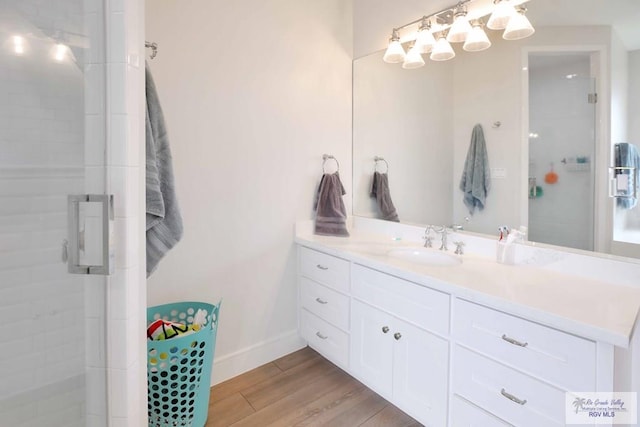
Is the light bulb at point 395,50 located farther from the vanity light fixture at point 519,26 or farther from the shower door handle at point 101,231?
the shower door handle at point 101,231

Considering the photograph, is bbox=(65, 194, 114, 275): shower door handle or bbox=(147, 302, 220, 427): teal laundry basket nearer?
bbox=(65, 194, 114, 275): shower door handle

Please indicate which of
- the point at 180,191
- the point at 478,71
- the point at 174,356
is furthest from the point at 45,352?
the point at 478,71

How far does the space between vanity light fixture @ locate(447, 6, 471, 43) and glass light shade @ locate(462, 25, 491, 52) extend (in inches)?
1.7

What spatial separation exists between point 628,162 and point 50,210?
215cm

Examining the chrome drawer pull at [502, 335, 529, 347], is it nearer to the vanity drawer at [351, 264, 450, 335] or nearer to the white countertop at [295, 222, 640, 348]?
the white countertop at [295, 222, 640, 348]

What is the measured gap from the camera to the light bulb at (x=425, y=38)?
80.3 inches

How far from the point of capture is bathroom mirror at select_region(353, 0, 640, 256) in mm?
1392

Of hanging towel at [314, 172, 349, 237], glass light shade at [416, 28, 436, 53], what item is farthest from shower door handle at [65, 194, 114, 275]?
glass light shade at [416, 28, 436, 53]

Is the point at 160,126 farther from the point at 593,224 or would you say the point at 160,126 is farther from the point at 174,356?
the point at 593,224

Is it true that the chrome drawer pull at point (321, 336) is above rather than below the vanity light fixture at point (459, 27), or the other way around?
below

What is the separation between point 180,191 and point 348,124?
132 cm

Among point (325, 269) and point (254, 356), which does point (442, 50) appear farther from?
point (254, 356)

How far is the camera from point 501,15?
167cm

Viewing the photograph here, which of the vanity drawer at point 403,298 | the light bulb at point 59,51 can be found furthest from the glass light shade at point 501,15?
the light bulb at point 59,51
